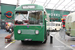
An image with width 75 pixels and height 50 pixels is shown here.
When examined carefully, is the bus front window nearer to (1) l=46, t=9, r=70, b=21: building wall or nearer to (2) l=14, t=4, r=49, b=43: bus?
(2) l=14, t=4, r=49, b=43: bus

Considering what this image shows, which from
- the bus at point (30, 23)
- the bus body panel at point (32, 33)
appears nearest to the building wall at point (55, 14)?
the bus at point (30, 23)

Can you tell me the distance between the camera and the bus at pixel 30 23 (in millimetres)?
7941

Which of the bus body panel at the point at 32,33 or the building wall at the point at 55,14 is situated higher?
the building wall at the point at 55,14

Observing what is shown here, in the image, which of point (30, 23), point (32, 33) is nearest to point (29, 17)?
point (30, 23)

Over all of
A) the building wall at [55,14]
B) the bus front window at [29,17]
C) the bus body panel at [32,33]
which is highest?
the building wall at [55,14]

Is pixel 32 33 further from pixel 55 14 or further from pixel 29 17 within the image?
pixel 55 14

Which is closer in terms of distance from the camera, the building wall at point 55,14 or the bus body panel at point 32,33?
the bus body panel at point 32,33

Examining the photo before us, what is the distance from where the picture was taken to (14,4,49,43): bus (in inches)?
313

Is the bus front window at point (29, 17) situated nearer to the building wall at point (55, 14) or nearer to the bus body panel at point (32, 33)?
the bus body panel at point (32, 33)

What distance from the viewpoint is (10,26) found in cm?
2712

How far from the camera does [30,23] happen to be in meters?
8.05

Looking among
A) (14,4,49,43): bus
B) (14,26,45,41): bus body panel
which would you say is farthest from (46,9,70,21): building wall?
(14,26,45,41): bus body panel

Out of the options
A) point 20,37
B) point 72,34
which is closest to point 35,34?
point 20,37

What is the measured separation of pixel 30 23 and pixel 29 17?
494mm
